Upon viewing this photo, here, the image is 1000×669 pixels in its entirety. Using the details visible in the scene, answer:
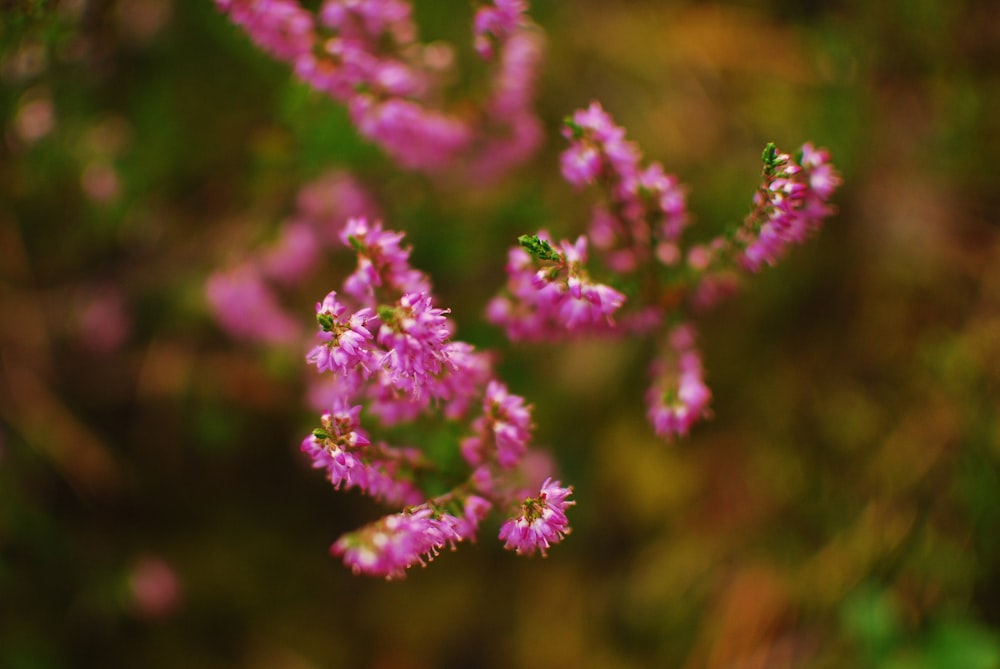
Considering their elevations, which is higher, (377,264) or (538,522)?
(377,264)

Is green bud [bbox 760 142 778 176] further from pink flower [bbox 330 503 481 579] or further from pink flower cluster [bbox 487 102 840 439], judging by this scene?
pink flower [bbox 330 503 481 579]

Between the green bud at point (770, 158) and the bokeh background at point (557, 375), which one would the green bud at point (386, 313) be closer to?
the green bud at point (770, 158)

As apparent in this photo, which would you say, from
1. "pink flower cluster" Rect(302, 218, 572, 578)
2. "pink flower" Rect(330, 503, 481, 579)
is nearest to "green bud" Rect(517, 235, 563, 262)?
"pink flower cluster" Rect(302, 218, 572, 578)

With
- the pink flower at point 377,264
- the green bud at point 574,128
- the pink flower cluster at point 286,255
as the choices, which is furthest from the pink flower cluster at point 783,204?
the pink flower cluster at point 286,255

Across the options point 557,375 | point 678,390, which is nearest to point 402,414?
point 678,390

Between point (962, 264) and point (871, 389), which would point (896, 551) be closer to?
point (871, 389)

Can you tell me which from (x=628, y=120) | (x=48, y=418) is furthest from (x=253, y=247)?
(x=628, y=120)

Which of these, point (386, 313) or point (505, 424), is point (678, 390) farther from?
point (386, 313)
